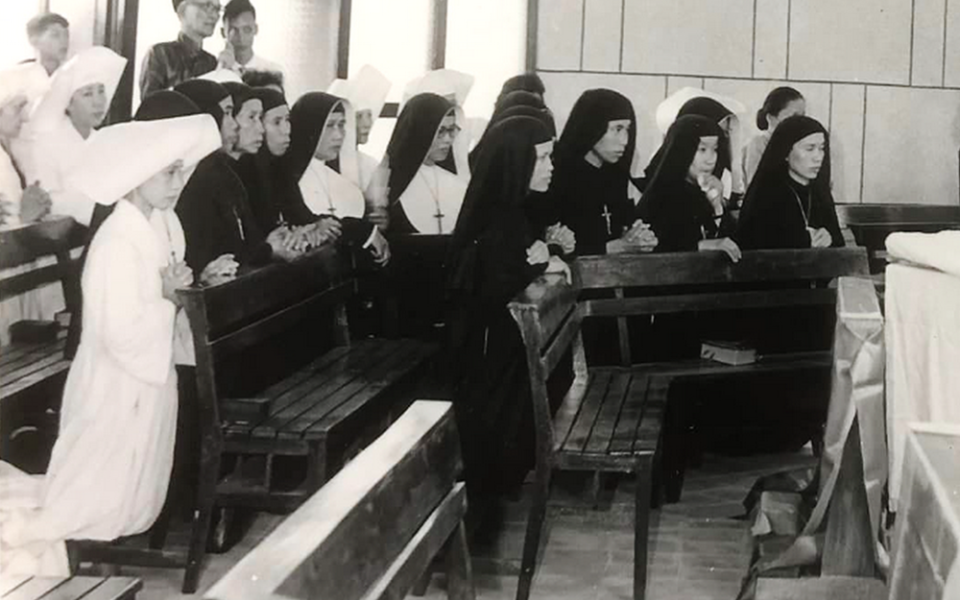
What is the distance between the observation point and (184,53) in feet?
8.72

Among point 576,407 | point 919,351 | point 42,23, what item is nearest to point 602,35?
point 576,407

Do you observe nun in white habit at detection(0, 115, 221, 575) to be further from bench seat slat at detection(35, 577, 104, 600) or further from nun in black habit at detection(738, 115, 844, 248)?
nun in black habit at detection(738, 115, 844, 248)

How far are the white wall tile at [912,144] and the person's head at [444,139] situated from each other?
1061mm

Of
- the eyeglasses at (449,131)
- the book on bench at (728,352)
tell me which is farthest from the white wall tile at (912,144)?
the eyeglasses at (449,131)

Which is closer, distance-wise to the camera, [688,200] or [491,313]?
[491,313]

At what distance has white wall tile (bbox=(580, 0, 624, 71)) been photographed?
329 cm

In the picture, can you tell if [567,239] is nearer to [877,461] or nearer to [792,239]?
[792,239]

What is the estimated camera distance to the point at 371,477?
1.42 m

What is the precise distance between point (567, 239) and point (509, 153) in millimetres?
468

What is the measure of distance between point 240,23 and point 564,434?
3.75 feet

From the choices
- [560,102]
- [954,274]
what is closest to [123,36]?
[560,102]

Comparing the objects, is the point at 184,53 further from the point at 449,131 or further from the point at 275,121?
the point at 449,131

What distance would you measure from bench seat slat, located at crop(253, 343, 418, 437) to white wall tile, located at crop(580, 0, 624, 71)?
0.89 metres

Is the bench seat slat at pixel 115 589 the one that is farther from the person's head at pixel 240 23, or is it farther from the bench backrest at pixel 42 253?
the person's head at pixel 240 23
